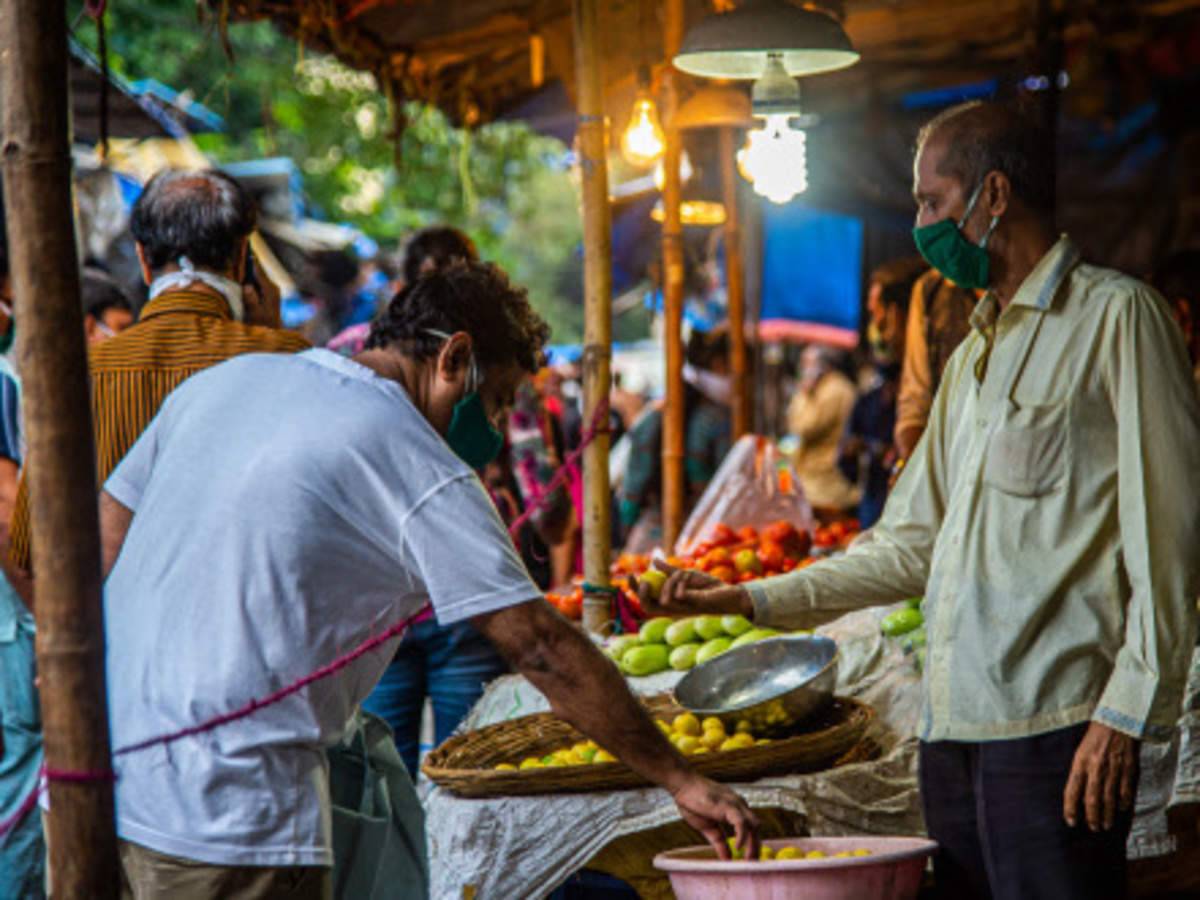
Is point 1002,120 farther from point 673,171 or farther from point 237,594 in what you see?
point 673,171

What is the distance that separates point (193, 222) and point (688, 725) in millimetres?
1801

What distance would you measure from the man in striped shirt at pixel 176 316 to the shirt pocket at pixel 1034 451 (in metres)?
1.56

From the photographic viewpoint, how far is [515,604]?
8.23 ft

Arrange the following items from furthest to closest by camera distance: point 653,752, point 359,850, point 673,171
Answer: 1. point 673,171
2. point 359,850
3. point 653,752

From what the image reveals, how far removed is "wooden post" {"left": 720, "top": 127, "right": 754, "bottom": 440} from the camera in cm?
767

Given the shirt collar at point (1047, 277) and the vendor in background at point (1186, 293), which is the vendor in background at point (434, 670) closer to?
the shirt collar at point (1047, 277)

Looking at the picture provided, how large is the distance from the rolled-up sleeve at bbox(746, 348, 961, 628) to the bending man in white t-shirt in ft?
3.01

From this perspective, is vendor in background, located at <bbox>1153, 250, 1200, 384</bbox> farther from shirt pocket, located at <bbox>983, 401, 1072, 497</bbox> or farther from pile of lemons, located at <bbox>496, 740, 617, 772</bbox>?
shirt pocket, located at <bbox>983, 401, 1072, 497</bbox>

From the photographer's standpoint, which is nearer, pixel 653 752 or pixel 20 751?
pixel 653 752

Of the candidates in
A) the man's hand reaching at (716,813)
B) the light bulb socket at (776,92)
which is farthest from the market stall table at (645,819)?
→ the light bulb socket at (776,92)

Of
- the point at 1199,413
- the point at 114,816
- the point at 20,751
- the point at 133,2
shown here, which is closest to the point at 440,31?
the point at 20,751

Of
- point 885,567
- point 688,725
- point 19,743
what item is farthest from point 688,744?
point 19,743

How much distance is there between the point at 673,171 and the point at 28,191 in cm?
488

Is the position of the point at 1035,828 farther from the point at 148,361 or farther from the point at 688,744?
the point at 148,361
